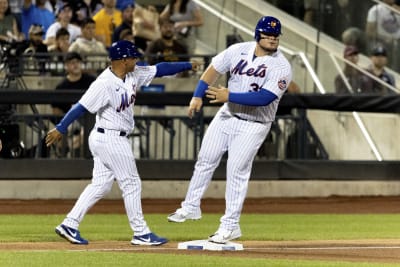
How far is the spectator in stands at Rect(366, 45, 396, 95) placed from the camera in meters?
18.0

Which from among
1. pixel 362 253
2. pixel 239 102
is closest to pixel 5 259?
pixel 239 102

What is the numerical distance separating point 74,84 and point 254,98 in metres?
7.13

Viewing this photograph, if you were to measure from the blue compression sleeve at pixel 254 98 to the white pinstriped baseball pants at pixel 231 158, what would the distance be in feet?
1.16

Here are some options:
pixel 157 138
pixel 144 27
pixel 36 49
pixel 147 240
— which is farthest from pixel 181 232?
pixel 144 27

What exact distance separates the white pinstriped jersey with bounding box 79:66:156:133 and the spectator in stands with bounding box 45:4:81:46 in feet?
26.8

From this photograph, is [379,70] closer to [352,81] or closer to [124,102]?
[352,81]

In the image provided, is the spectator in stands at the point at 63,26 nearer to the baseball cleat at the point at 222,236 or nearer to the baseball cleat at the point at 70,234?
the baseball cleat at the point at 70,234

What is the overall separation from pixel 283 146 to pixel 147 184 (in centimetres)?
206

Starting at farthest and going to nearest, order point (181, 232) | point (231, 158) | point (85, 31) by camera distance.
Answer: point (85, 31) → point (181, 232) → point (231, 158)

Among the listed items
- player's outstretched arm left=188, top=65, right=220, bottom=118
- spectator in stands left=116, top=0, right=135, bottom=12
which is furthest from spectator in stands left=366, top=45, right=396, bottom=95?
player's outstretched arm left=188, top=65, right=220, bottom=118

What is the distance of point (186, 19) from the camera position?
1956 cm

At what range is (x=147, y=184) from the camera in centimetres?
1698

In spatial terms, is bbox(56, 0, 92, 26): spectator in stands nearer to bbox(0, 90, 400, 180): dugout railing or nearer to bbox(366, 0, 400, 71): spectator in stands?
bbox(0, 90, 400, 180): dugout railing

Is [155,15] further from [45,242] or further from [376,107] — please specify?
[45,242]
